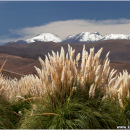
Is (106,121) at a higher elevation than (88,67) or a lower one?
lower

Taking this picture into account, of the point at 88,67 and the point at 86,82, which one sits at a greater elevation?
the point at 88,67

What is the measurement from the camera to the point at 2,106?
10.9 ft

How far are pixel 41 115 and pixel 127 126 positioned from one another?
1.27 metres

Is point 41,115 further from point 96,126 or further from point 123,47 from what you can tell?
point 123,47

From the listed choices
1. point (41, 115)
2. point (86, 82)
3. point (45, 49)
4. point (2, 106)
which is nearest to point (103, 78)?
point (86, 82)

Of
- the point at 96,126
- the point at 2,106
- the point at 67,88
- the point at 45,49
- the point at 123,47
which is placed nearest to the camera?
the point at 96,126

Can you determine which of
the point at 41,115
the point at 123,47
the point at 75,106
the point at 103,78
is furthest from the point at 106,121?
the point at 123,47

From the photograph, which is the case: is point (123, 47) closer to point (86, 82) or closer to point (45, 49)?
point (45, 49)

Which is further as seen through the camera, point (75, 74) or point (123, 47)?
point (123, 47)

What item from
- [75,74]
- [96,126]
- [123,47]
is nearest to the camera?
[96,126]

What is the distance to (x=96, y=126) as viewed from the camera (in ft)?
8.31

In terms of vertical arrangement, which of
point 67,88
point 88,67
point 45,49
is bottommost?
point 45,49

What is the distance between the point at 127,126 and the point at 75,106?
82cm

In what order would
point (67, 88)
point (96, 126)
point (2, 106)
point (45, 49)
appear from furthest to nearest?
point (45, 49)
point (2, 106)
point (67, 88)
point (96, 126)
